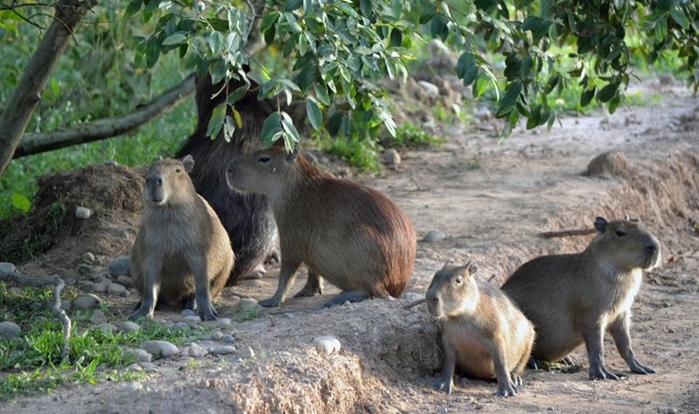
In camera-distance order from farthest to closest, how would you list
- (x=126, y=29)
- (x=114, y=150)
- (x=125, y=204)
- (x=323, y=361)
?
(x=126, y=29) < (x=114, y=150) < (x=125, y=204) < (x=323, y=361)

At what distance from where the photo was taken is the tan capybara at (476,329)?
18.2 feet

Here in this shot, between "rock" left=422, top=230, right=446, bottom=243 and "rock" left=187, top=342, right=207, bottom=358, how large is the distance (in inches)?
115

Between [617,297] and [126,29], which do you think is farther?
[126,29]

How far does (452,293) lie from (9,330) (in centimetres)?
208

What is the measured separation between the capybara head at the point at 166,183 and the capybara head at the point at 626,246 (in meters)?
2.25

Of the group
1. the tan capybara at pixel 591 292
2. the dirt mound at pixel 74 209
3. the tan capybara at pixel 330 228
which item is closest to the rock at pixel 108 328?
the tan capybara at pixel 330 228

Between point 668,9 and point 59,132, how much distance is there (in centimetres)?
420

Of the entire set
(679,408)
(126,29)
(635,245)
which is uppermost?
(126,29)

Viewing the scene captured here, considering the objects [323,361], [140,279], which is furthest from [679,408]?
[140,279]

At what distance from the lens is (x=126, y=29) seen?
10.7 meters

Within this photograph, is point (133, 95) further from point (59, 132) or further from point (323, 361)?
point (323, 361)

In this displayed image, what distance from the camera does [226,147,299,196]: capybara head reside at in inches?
263

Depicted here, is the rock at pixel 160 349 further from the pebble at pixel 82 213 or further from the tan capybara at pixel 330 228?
the pebble at pixel 82 213

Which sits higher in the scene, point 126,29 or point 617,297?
point 126,29
